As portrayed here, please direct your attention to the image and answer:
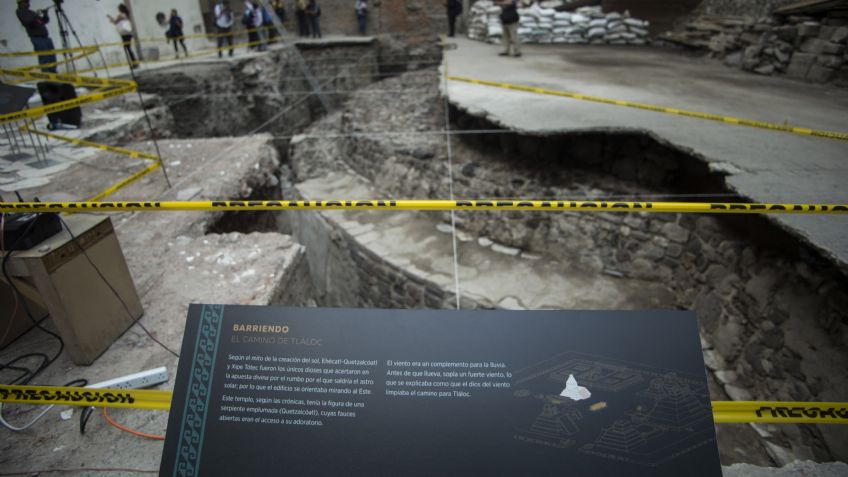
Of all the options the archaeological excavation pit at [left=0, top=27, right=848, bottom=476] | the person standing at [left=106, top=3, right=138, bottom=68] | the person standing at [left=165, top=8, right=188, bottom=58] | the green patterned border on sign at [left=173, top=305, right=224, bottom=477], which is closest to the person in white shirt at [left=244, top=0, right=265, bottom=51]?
the person standing at [left=165, top=8, right=188, bottom=58]

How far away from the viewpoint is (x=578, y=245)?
5.18 metres

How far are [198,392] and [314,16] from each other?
14.9m

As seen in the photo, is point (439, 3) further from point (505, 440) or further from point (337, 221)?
point (505, 440)

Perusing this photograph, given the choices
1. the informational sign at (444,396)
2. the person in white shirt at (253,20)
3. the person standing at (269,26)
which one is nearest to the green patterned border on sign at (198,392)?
the informational sign at (444,396)

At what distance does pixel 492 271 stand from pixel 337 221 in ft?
8.54

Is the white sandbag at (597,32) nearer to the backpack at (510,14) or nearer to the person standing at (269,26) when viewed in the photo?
the backpack at (510,14)

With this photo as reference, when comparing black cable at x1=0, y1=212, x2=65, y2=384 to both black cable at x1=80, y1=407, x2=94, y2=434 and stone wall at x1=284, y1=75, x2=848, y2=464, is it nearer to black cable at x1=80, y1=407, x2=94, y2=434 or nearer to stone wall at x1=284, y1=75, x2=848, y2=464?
black cable at x1=80, y1=407, x2=94, y2=434

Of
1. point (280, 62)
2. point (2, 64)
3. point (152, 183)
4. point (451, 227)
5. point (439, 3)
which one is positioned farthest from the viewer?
point (439, 3)

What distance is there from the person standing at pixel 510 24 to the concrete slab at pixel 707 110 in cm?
43

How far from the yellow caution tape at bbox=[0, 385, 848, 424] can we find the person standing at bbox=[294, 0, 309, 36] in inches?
569

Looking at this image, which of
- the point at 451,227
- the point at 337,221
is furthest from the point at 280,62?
the point at 451,227

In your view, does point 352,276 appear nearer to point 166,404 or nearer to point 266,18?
point 166,404

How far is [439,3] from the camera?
47.2 ft

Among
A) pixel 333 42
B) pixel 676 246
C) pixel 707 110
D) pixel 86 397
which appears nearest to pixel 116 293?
pixel 86 397
